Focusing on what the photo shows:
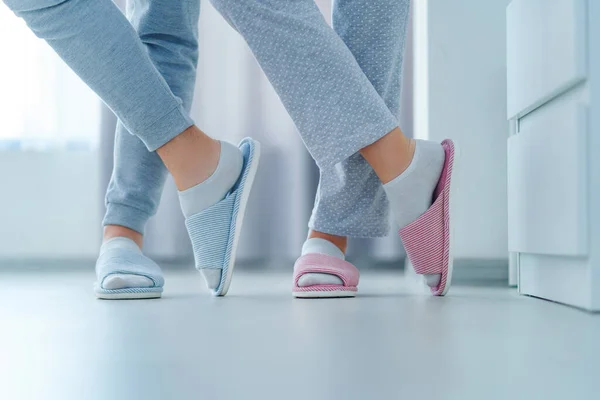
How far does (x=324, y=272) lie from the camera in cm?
95

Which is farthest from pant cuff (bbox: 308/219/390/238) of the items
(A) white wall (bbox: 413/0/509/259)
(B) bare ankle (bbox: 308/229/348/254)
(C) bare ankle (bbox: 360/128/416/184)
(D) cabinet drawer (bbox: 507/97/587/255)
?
(A) white wall (bbox: 413/0/509/259)

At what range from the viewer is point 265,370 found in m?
0.45

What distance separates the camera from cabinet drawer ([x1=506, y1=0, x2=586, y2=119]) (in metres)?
0.77

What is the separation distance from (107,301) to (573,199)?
677 millimetres

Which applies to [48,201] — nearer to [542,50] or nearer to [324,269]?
[324,269]

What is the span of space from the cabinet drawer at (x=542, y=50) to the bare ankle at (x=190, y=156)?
49cm

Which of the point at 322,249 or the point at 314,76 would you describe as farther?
the point at 322,249

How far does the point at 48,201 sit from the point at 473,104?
1.52 metres

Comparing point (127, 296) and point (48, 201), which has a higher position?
point (48, 201)

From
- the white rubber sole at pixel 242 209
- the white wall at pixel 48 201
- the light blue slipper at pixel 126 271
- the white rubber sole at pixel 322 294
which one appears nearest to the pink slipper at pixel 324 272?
the white rubber sole at pixel 322 294

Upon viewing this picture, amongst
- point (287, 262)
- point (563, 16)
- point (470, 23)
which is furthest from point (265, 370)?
point (287, 262)

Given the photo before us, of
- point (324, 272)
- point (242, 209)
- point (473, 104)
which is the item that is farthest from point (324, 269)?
point (473, 104)

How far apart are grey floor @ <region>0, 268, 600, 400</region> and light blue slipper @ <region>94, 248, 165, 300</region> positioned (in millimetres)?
39

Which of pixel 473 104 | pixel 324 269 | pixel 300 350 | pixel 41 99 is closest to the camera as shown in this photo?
pixel 300 350
